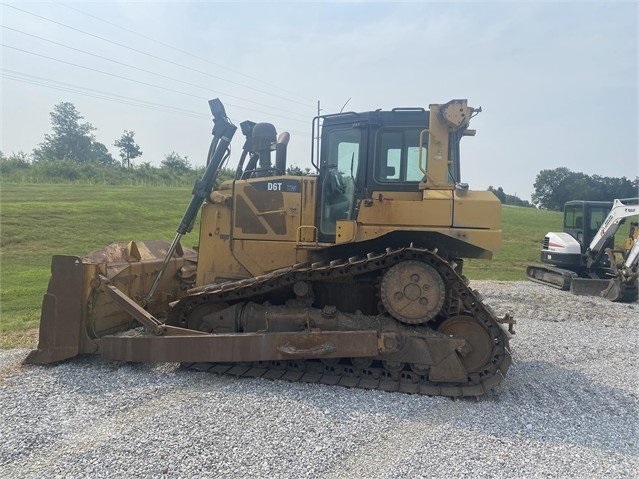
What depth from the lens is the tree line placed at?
122 ft

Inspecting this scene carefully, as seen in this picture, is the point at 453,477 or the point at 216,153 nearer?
the point at 453,477

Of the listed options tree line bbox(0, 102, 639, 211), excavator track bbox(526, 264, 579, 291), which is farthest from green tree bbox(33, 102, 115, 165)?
excavator track bbox(526, 264, 579, 291)

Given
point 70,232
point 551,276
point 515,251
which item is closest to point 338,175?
point 551,276

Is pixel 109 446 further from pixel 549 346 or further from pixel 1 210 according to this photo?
pixel 1 210

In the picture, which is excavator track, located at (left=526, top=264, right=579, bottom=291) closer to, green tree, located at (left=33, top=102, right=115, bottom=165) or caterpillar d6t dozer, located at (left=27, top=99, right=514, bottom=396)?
caterpillar d6t dozer, located at (left=27, top=99, right=514, bottom=396)

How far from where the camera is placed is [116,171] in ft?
139

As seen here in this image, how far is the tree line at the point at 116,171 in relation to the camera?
122ft

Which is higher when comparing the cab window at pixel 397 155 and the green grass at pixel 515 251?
the cab window at pixel 397 155

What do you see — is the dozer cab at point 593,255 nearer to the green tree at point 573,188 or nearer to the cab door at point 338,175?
the cab door at point 338,175

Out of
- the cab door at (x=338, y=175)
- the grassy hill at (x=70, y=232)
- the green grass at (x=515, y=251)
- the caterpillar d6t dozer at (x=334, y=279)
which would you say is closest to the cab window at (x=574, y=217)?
the green grass at (x=515, y=251)

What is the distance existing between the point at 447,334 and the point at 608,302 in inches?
398

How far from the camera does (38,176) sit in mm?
→ 35469

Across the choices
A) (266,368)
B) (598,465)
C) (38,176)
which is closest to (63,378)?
(266,368)

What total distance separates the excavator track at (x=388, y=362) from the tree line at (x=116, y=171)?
23184 mm
